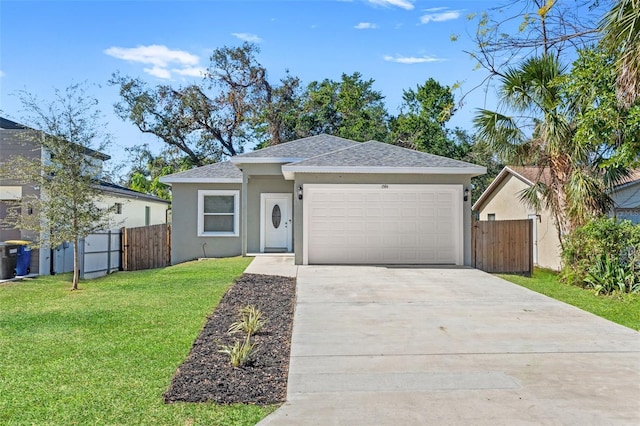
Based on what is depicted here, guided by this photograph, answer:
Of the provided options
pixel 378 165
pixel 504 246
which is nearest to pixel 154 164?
pixel 378 165

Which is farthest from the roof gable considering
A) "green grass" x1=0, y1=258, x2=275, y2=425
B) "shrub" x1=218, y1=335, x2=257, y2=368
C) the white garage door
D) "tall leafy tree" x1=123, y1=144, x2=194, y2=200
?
"tall leafy tree" x1=123, y1=144, x2=194, y2=200

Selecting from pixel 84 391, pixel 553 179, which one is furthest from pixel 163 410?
pixel 553 179

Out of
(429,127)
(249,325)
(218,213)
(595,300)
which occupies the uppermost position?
(429,127)

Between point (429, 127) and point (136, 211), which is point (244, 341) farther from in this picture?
point (429, 127)

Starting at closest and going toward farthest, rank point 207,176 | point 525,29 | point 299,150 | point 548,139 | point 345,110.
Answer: point 525,29, point 548,139, point 299,150, point 207,176, point 345,110

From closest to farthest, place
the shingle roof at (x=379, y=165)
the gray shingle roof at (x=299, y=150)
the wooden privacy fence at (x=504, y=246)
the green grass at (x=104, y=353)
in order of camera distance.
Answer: the green grass at (x=104, y=353) < the shingle roof at (x=379, y=165) < the wooden privacy fence at (x=504, y=246) < the gray shingle roof at (x=299, y=150)

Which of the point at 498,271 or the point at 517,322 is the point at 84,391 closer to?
the point at 517,322

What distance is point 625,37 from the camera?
6.72 m

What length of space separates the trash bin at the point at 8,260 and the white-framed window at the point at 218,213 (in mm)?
5484

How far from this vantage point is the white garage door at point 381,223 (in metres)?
12.7

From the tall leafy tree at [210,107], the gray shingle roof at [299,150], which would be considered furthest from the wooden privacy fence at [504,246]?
the tall leafy tree at [210,107]

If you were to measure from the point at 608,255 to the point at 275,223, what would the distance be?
397 inches

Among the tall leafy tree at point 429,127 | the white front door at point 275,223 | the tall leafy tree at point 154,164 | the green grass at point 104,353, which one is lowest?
the green grass at point 104,353

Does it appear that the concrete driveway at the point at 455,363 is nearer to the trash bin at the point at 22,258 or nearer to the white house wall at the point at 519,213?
the white house wall at the point at 519,213
